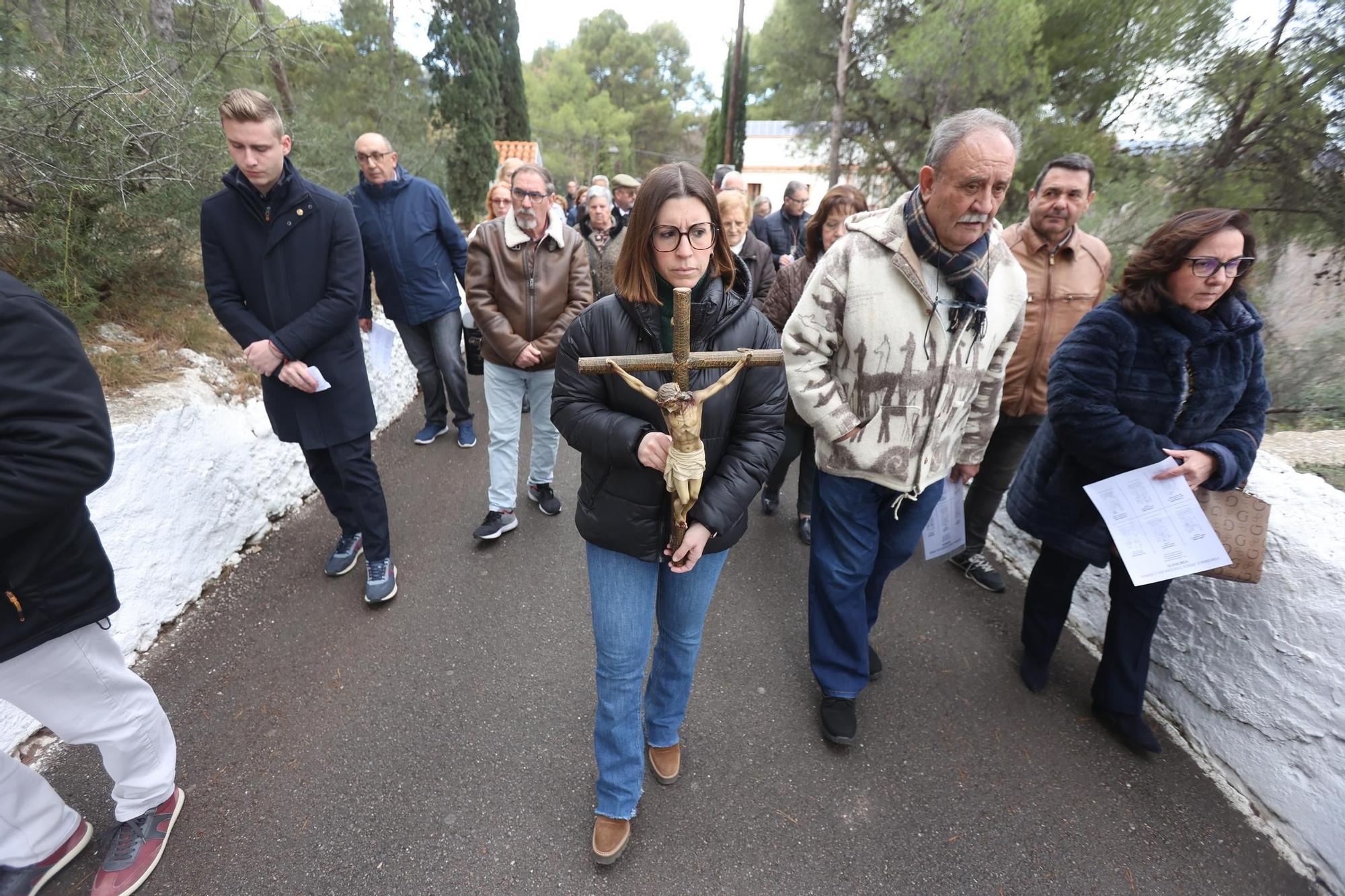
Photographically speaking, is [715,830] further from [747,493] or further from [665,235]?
[665,235]

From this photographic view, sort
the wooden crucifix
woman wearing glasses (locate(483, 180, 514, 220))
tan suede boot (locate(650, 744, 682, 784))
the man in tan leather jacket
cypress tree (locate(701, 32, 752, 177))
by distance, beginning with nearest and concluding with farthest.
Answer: the wooden crucifix, tan suede boot (locate(650, 744, 682, 784)), the man in tan leather jacket, woman wearing glasses (locate(483, 180, 514, 220)), cypress tree (locate(701, 32, 752, 177))

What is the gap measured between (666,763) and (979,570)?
234 cm

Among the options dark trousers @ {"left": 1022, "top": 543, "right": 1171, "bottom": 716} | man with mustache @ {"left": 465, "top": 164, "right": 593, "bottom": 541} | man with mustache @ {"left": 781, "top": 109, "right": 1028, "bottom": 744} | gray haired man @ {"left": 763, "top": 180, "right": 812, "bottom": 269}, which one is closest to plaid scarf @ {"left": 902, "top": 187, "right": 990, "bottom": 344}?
man with mustache @ {"left": 781, "top": 109, "right": 1028, "bottom": 744}

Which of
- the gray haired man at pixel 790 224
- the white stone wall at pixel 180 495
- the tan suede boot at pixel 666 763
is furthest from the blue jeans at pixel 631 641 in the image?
the gray haired man at pixel 790 224

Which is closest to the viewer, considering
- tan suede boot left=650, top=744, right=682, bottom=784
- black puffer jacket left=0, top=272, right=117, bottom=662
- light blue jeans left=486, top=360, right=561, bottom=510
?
black puffer jacket left=0, top=272, right=117, bottom=662

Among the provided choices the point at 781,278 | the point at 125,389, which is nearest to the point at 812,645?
the point at 781,278

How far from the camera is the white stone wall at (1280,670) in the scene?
6.91ft

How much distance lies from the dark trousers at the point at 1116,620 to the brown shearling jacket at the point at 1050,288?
100cm

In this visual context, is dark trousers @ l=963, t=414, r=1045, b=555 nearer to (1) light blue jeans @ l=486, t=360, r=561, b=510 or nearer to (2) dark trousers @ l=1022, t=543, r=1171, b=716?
(2) dark trousers @ l=1022, t=543, r=1171, b=716

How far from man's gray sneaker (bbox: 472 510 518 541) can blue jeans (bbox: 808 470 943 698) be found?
206 cm

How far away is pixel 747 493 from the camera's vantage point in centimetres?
180

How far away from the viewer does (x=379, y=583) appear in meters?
3.19

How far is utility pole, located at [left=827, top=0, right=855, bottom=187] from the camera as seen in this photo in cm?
1130

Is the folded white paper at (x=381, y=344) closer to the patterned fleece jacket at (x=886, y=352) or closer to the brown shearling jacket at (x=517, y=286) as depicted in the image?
the brown shearling jacket at (x=517, y=286)
